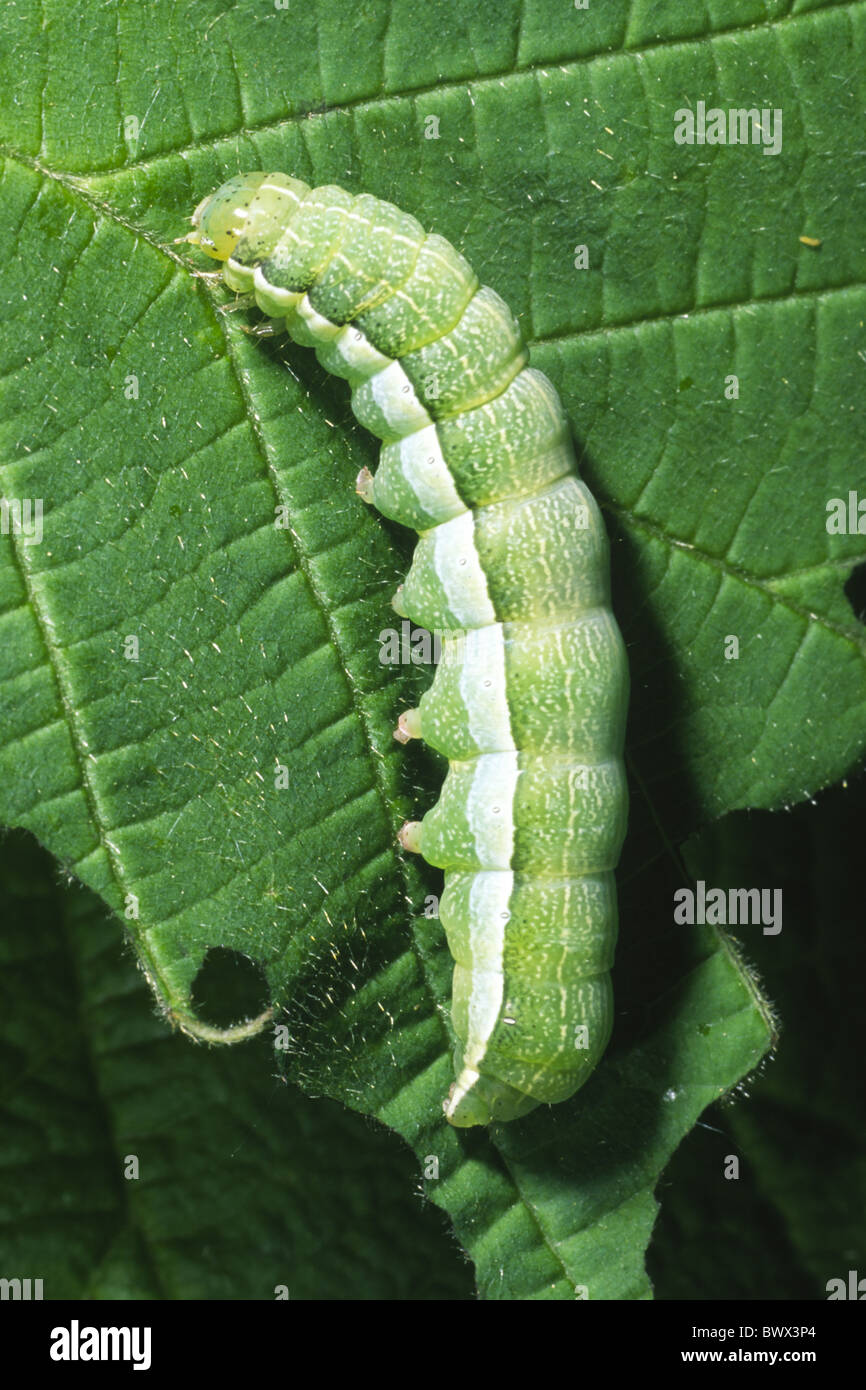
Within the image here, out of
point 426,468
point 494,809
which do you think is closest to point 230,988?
point 494,809

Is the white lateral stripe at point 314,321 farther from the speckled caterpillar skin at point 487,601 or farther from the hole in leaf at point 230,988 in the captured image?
the hole in leaf at point 230,988

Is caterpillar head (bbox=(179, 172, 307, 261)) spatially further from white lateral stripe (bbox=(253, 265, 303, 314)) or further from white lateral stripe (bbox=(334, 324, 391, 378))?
white lateral stripe (bbox=(334, 324, 391, 378))

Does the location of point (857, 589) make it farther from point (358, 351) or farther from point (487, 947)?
point (358, 351)

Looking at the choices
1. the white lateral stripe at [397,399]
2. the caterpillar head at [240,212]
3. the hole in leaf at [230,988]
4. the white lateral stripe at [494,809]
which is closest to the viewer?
the caterpillar head at [240,212]

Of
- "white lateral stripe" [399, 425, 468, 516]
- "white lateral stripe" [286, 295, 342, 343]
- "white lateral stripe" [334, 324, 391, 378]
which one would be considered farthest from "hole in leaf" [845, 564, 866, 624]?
"white lateral stripe" [286, 295, 342, 343]

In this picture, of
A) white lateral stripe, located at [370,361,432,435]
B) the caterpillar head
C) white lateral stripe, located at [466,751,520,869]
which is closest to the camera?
the caterpillar head

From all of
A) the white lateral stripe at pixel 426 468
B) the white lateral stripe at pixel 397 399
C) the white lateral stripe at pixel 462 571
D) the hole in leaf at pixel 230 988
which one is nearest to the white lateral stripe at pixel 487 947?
the white lateral stripe at pixel 462 571
